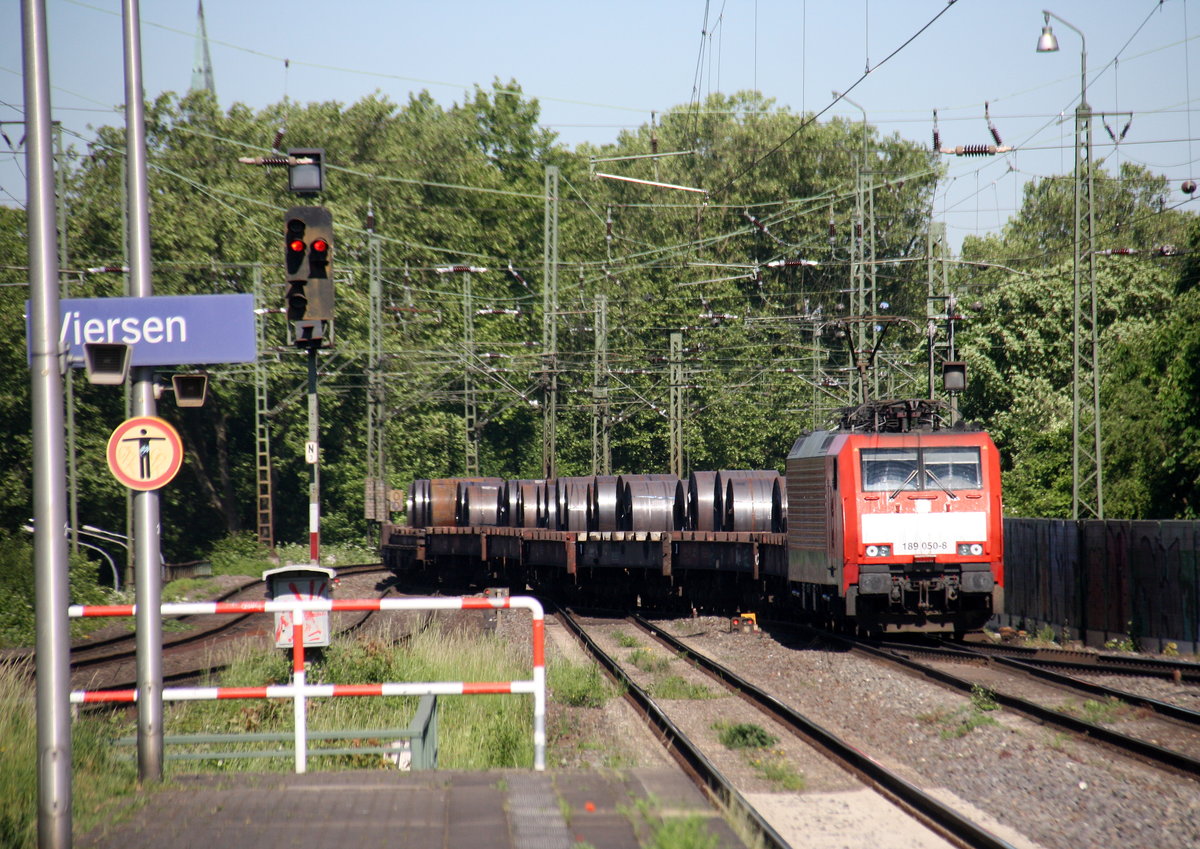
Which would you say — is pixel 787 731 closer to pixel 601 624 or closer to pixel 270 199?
pixel 601 624

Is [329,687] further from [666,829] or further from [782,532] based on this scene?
[782,532]

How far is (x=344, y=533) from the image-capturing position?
5634cm

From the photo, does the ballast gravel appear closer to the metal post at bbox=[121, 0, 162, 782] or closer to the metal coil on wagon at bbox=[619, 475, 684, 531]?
the metal post at bbox=[121, 0, 162, 782]

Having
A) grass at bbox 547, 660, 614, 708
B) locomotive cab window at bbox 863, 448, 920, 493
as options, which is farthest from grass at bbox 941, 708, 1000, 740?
locomotive cab window at bbox 863, 448, 920, 493

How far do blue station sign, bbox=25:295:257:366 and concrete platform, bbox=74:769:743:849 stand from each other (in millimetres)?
2532

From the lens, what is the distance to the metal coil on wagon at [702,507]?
26516 millimetres

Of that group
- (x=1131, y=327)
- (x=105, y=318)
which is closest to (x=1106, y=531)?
(x=105, y=318)

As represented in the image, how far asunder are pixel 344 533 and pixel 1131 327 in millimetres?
33131

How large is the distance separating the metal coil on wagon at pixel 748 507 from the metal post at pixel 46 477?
67.7ft

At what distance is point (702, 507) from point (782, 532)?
2133 mm

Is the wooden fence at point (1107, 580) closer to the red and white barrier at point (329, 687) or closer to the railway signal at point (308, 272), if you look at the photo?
the railway signal at point (308, 272)

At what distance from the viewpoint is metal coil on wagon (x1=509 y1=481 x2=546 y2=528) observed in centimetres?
3108

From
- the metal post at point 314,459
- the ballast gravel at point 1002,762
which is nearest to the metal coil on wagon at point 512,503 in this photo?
the metal post at point 314,459

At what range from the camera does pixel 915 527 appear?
59.2 feet
